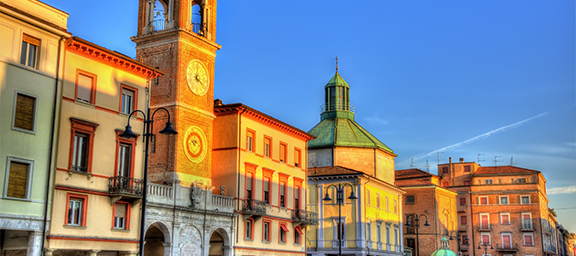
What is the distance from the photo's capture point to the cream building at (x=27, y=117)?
77.4ft

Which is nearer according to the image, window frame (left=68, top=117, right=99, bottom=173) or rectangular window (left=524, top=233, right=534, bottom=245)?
window frame (left=68, top=117, right=99, bottom=173)

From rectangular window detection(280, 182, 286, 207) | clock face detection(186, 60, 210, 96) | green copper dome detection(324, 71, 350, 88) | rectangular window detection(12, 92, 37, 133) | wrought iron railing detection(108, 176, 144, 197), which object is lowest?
wrought iron railing detection(108, 176, 144, 197)

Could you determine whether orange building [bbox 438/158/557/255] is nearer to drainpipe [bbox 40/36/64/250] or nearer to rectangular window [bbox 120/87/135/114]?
rectangular window [bbox 120/87/135/114]

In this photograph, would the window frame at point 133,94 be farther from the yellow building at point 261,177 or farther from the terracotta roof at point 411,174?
the terracotta roof at point 411,174

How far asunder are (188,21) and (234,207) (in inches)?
456

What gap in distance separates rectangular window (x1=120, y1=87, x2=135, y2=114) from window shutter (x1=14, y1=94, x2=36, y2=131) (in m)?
5.49

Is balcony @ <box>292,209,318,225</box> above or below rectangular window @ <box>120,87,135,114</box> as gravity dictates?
below

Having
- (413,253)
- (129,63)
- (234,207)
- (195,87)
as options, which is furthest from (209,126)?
(413,253)

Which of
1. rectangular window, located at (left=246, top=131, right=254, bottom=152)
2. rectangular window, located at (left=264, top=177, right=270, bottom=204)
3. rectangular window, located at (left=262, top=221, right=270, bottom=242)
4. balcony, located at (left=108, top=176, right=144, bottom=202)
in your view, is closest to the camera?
balcony, located at (left=108, top=176, right=144, bottom=202)

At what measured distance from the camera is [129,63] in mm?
29969

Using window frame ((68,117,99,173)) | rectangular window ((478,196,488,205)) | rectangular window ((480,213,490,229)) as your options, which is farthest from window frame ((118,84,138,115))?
rectangular window ((478,196,488,205))

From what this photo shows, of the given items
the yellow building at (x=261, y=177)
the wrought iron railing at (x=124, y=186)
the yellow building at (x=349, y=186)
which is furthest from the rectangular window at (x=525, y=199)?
the wrought iron railing at (x=124, y=186)

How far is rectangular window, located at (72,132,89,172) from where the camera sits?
27.0 m

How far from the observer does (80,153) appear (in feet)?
89.5
